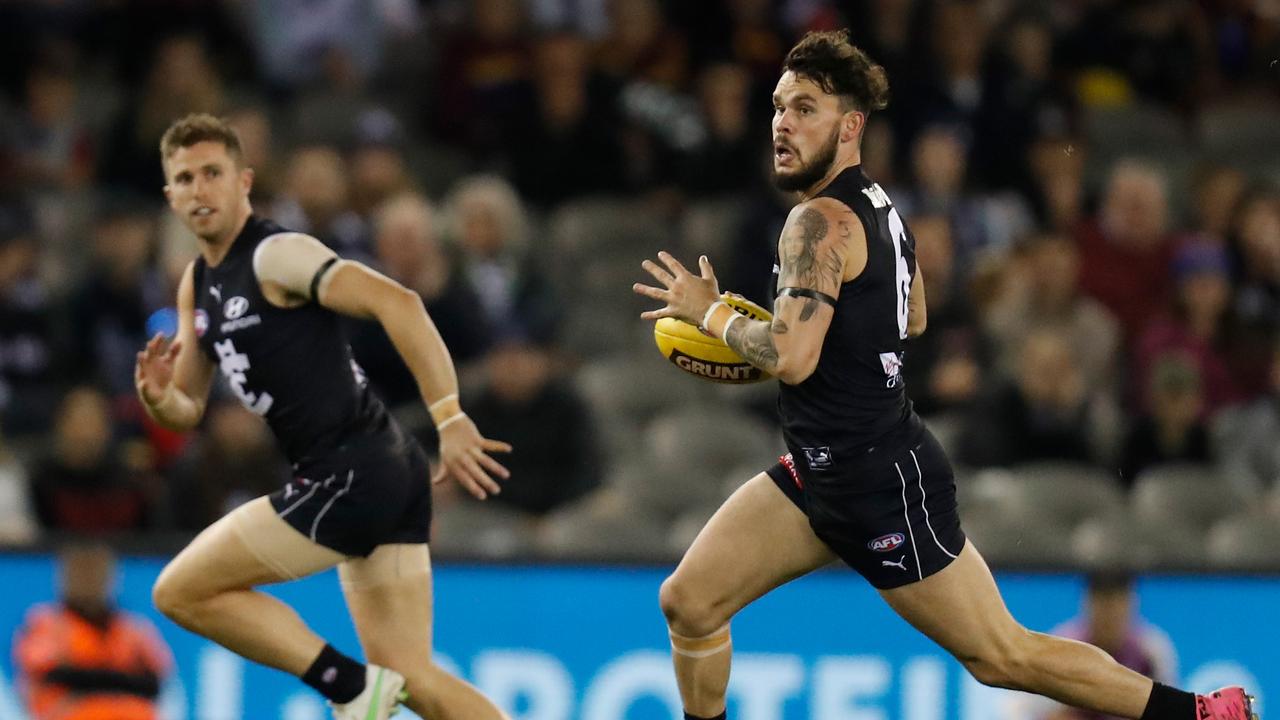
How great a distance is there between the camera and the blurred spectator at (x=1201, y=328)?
1155cm

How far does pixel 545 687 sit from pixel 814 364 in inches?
170

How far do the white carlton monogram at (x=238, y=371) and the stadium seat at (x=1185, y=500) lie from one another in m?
5.27

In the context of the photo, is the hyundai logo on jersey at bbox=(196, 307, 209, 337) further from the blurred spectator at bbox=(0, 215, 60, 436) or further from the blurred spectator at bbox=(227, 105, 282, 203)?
the blurred spectator at bbox=(0, 215, 60, 436)

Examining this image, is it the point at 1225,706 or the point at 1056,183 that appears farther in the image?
the point at 1056,183

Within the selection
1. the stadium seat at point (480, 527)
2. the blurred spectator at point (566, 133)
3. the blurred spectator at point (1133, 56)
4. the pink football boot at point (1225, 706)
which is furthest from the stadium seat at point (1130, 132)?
the pink football boot at point (1225, 706)

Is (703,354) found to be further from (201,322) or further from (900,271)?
(201,322)

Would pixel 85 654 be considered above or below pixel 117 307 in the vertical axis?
below

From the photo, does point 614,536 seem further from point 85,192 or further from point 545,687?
point 85,192

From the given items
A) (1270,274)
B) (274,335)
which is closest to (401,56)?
(1270,274)

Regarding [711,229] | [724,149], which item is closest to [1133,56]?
[724,149]

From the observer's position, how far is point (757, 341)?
617cm

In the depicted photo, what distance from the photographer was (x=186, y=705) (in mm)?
10195

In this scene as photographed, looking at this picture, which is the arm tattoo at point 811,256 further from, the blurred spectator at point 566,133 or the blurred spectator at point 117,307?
the blurred spectator at point 566,133

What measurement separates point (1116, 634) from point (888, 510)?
10.8 ft
